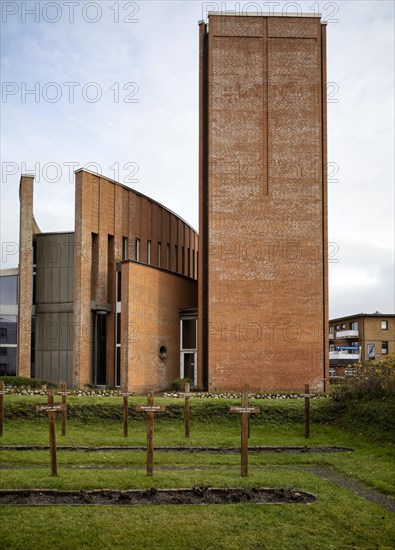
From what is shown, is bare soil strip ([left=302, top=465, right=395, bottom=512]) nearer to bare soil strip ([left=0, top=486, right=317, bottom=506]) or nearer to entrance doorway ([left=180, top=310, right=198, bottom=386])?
bare soil strip ([left=0, top=486, right=317, bottom=506])

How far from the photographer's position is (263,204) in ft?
117

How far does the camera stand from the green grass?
32.3ft

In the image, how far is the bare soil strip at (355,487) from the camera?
12.5m

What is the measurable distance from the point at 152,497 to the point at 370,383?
1376 cm

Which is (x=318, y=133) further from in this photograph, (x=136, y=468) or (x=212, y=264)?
(x=136, y=468)

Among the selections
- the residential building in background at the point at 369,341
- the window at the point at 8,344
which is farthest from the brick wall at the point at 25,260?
the residential building in background at the point at 369,341

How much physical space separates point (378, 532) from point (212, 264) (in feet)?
83.0

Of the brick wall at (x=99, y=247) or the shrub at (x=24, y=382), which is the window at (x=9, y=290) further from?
the shrub at (x=24, y=382)

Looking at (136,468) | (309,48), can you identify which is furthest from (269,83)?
(136,468)

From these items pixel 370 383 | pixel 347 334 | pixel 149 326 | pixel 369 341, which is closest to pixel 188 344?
pixel 149 326

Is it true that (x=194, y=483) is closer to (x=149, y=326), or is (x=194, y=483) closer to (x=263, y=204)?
(x=263, y=204)

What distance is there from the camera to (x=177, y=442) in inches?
764

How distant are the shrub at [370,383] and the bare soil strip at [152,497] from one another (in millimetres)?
10888

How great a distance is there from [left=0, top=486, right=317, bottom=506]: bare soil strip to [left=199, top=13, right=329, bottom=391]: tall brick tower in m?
21.9
